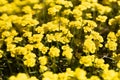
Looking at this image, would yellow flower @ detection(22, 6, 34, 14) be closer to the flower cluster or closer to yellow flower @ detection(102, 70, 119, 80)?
the flower cluster

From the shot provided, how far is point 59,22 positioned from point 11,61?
47 centimetres

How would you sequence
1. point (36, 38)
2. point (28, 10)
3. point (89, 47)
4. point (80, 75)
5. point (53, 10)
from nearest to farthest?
1. point (80, 75)
2. point (89, 47)
3. point (36, 38)
4. point (53, 10)
5. point (28, 10)

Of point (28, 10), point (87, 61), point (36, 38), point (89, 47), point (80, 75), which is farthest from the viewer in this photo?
point (28, 10)

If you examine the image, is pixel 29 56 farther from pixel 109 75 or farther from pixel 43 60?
pixel 109 75

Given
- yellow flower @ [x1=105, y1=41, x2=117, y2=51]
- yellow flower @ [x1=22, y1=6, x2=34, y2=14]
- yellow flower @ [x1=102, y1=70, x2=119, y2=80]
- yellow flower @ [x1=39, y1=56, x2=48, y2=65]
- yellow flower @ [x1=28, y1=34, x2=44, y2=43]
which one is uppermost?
yellow flower @ [x1=22, y1=6, x2=34, y2=14]

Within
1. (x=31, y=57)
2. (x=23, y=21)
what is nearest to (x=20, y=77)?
(x=31, y=57)

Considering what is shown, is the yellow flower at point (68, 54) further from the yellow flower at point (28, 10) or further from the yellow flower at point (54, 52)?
the yellow flower at point (28, 10)

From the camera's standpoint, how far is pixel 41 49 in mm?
2623

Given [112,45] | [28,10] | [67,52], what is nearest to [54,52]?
[67,52]

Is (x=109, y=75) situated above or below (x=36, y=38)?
below

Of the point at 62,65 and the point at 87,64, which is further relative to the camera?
the point at 62,65

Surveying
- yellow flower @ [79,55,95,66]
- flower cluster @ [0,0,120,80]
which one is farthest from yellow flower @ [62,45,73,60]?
yellow flower @ [79,55,95,66]

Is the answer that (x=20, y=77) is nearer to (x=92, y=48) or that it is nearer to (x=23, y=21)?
(x=92, y=48)

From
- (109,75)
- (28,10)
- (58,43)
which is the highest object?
(28,10)
